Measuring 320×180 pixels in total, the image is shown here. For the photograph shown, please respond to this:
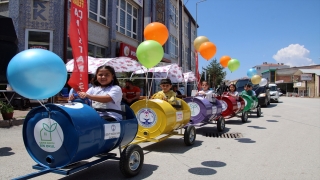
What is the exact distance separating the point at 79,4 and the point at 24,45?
8234 mm

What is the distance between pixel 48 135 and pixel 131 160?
1.48 meters

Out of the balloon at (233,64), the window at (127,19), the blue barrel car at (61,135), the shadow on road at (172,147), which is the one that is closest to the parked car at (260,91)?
the balloon at (233,64)

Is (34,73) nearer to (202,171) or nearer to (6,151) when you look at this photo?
(202,171)

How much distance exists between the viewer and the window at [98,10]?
1636cm

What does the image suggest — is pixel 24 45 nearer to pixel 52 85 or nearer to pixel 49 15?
pixel 49 15

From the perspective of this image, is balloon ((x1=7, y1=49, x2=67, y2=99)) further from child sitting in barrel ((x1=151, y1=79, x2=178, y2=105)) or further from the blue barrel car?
child sitting in barrel ((x1=151, y1=79, x2=178, y2=105))

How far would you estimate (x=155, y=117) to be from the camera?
631 centimetres

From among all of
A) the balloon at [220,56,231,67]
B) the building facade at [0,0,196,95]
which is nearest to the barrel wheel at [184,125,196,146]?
the building facade at [0,0,196,95]

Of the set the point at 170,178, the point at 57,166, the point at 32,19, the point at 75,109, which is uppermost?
the point at 32,19

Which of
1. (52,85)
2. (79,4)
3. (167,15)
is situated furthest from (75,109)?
(167,15)

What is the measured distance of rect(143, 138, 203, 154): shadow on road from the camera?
6.61 m

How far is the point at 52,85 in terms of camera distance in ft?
10.7

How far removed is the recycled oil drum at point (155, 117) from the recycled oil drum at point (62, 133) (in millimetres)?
2502

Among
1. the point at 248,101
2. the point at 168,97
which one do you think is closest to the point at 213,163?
the point at 168,97
